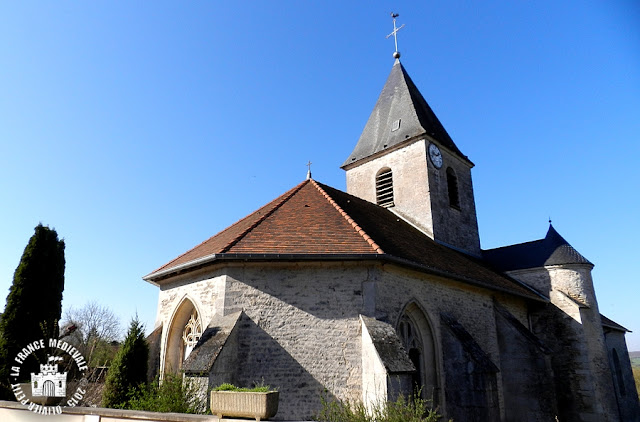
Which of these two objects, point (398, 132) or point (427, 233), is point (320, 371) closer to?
point (427, 233)

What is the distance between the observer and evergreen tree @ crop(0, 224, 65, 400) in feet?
29.5

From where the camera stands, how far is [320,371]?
773 centimetres

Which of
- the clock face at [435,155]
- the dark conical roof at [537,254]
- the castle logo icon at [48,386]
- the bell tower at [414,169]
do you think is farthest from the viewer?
the clock face at [435,155]

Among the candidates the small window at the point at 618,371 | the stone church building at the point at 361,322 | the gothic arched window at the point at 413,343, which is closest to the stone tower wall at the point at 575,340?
the stone church building at the point at 361,322

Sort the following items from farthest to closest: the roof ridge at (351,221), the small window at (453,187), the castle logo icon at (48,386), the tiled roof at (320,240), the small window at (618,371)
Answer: the small window at (618,371)
the small window at (453,187)
the roof ridge at (351,221)
the tiled roof at (320,240)
the castle logo icon at (48,386)

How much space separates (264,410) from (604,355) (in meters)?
14.3

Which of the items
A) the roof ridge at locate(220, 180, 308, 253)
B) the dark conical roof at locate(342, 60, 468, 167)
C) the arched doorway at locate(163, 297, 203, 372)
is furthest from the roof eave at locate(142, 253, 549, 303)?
the dark conical roof at locate(342, 60, 468, 167)

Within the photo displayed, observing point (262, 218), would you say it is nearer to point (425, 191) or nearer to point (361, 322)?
point (361, 322)

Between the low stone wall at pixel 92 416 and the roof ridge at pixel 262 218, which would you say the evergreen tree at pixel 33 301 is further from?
the roof ridge at pixel 262 218

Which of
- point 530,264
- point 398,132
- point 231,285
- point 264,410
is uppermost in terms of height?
point 398,132

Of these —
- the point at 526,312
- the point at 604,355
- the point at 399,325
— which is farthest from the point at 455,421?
the point at 604,355

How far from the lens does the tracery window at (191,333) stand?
905 centimetres

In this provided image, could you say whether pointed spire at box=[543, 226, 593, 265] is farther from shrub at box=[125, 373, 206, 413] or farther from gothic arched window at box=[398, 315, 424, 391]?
shrub at box=[125, 373, 206, 413]

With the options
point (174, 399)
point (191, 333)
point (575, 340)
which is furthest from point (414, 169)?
point (174, 399)
